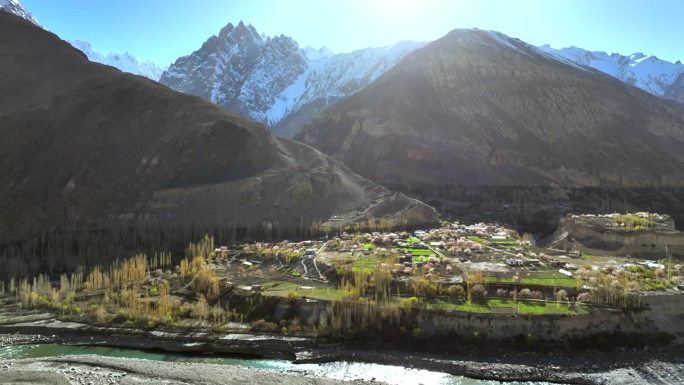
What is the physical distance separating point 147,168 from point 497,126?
76066mm

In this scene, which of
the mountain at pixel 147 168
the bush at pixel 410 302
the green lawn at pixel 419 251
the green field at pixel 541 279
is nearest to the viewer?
the bush at pixel 410 302

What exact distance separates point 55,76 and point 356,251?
2879 inches

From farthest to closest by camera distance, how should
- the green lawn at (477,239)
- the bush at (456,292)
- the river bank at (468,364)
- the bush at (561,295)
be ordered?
the green lawn at (477,239), the bush at (456,292), the bush at (561,295), the river bank at (468,364)

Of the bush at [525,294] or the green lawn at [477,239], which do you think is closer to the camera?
the bush at [525,294]

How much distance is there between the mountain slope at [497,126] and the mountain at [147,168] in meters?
34.5

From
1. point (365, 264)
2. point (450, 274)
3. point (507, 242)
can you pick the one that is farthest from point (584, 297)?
point (507, 242)

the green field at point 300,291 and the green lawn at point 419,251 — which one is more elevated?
the green lawn at point 419,251

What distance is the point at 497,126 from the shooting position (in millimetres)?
116250

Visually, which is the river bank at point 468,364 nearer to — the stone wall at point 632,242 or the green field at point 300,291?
the green field at point 300,291

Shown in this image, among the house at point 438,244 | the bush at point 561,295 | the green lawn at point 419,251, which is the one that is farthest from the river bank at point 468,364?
the house at point 438,244

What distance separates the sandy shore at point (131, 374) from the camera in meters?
23.2

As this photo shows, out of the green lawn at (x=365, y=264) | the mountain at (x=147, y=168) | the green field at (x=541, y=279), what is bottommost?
the green field at (x=541, y=279)

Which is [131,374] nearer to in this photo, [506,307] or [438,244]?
[506,307]

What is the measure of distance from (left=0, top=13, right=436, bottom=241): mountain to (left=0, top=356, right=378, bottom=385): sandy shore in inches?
1371
